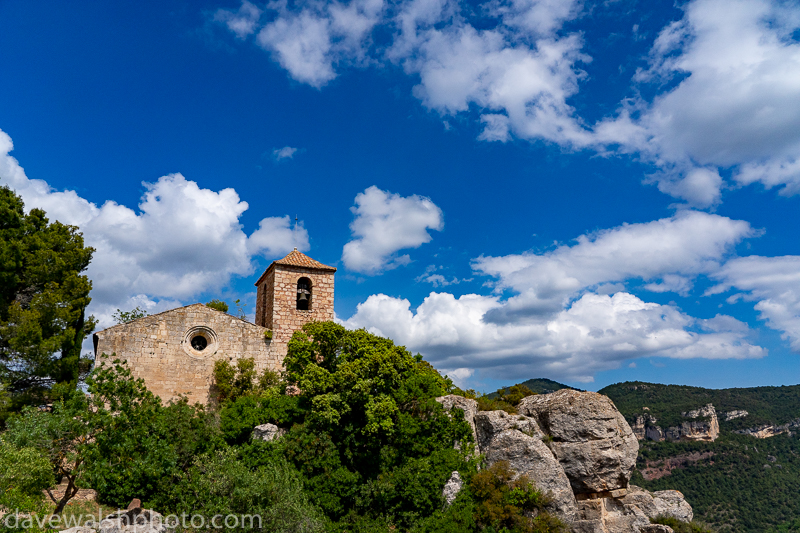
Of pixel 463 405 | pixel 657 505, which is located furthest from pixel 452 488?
pixel 657 505

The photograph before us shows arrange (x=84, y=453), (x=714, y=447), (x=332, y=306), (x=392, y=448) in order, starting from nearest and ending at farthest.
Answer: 1. (x=84, y=453)
2. (x=392, y=448)
3. (x=332, y=306)
4. (x=714, y=447)

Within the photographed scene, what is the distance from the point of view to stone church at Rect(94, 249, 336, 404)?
25234mm

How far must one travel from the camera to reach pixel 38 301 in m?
22.8

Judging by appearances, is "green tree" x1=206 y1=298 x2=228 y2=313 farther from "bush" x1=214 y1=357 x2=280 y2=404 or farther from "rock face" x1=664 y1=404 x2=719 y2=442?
"rock face" x1=664 y1=404 x2=719 y2=442

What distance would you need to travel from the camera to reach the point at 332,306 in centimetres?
3045

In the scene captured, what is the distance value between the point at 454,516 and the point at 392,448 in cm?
410

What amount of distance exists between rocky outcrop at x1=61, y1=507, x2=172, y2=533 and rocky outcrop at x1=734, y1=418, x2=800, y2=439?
267ft

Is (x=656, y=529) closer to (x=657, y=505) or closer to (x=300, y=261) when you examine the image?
(x=657, y=505)

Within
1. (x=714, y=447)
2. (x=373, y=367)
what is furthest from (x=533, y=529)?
(x=714, y=447)

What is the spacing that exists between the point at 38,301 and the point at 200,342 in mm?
7785

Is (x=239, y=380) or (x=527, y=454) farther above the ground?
(x=239, y=380)

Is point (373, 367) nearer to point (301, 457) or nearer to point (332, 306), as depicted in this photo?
point (301, 457)

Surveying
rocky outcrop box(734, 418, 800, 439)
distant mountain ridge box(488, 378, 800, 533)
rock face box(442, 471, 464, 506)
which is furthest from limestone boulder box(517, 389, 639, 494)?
rocky outcrop box(734, 418, 800, 439)

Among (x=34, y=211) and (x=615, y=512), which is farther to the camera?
(x=34, y=211)
